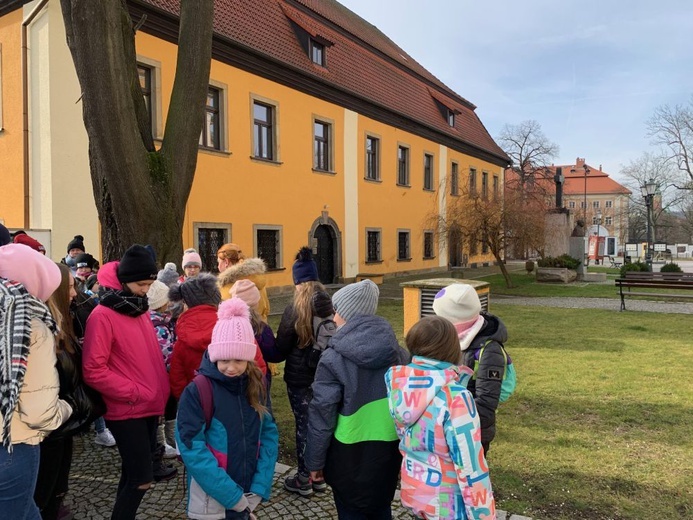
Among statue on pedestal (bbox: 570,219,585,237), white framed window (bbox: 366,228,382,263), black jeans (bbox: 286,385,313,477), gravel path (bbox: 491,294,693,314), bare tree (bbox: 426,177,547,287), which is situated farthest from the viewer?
white framed window (bbox: 366,228,382,263)

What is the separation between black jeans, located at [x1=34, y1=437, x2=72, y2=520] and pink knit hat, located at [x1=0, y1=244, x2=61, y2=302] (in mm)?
879

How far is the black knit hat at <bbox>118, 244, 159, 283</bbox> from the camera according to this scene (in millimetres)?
2908

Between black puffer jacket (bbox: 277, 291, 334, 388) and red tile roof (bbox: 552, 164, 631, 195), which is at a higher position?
red tile roof (bbox: 552, 164, 631, 195)

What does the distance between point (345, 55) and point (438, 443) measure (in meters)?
20.6

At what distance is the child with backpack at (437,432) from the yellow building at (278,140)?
27.2ft

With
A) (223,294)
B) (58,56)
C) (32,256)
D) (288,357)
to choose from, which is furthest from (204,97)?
(58,56)

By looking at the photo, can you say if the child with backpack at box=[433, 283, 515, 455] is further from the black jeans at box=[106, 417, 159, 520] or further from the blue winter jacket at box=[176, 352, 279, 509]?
the black jeans at box=[106, 417, 159, 520]

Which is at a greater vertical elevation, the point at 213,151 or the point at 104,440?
the point at 213,151

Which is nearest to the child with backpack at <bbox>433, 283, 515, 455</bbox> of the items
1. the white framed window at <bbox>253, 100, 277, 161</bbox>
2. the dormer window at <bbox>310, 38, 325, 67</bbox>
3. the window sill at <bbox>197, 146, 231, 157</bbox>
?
the window sill at <bbox>197, 146, 231, 157</bbox>

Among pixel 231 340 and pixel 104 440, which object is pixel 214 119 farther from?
pixel 231 340

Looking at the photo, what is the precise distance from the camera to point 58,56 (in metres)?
11.1

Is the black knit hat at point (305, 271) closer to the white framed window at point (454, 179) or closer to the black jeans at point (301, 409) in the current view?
the black jeans at point (301, 409)

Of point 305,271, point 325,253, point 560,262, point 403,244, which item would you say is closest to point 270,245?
point 325,253

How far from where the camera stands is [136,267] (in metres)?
2.92
